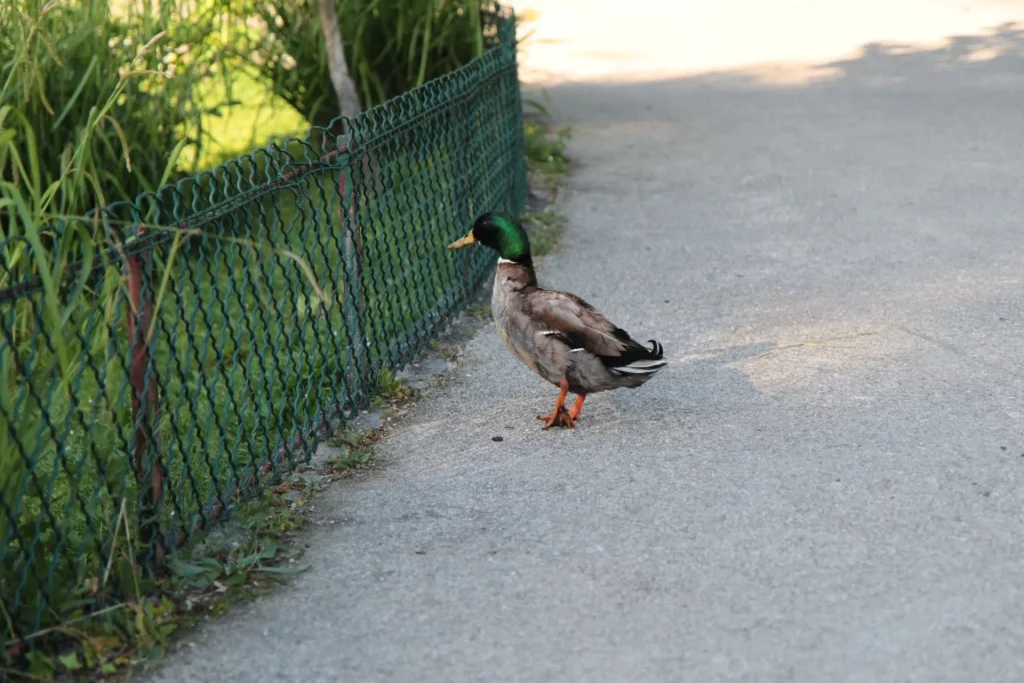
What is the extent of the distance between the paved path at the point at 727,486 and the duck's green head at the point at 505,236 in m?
0.62

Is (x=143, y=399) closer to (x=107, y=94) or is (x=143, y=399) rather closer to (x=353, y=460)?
(x=353, y=460)

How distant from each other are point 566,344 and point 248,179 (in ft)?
4.38

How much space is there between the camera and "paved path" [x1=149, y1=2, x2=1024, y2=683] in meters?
3.58

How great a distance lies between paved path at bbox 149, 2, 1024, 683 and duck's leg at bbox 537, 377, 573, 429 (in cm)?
6

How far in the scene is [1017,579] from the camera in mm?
3822

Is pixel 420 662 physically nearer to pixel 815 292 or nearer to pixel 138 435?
pixel 138 435

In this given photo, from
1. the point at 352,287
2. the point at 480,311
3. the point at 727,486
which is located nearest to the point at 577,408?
the point at 727,486

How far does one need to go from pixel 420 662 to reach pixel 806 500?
Result: 151cm

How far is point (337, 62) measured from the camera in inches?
346

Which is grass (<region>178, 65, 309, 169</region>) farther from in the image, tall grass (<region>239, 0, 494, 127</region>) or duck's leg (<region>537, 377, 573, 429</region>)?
duck's leg (<region>537, 377, 573, 429</region>)

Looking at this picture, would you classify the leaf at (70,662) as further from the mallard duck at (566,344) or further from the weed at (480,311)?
the weed at (480,311)

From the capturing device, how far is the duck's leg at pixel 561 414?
16.8 feet

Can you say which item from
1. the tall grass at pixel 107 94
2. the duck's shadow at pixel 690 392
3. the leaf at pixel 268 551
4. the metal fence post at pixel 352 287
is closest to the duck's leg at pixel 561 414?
the duck's shadow at pixel 690 392

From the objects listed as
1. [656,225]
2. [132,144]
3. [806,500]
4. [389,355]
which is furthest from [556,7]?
[806,500]
